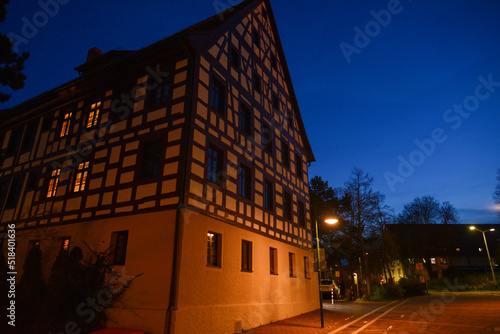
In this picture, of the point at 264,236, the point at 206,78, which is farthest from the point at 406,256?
the point at 206,78

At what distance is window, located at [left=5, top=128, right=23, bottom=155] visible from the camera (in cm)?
1753

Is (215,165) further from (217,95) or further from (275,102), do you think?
(275,102)

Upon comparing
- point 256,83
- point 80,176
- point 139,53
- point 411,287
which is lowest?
point 411,287

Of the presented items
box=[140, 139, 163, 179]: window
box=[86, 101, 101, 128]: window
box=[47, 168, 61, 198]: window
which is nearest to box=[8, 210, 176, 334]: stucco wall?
box=[140, 139, 163, 179]: window

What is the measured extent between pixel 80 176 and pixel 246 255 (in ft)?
25.3

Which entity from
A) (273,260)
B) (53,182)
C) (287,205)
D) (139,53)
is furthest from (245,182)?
(53,182)

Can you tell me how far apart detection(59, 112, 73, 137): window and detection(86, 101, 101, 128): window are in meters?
1.52

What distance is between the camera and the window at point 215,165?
1202 centimetres

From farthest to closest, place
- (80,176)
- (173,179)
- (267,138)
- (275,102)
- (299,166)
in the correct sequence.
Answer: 1. (299,166)
2. (275,102)
3. (267,138)
4. (80,176)
5. (173,179)

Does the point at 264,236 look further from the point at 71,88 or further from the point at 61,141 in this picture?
the point at 71,88

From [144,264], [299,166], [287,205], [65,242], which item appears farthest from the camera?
[299,166]

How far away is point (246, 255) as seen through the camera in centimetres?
1351

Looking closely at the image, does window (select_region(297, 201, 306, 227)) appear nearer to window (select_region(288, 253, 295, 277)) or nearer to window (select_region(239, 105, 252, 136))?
window (select_region(288, 253, 295, 277))

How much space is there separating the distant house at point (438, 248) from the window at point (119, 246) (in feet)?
119
